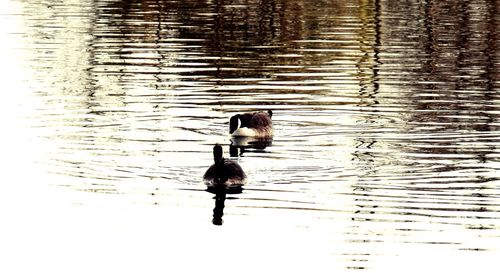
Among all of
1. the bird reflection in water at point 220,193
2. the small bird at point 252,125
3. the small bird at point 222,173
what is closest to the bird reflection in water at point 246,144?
the small bird at point 252,125

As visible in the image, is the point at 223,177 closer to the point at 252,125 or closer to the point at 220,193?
the point at 220,193

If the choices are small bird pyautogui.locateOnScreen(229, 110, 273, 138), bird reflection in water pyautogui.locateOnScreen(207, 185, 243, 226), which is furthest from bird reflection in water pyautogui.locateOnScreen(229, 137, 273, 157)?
bird reflection in water pyautogui.locateOnScreen(207, 185, 243, 226)

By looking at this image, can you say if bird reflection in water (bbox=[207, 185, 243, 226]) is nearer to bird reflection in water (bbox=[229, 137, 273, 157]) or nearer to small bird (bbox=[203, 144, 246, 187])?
small bird (bbox=[203, 144, 246, 187])

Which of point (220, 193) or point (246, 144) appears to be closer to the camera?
point (220, 193)

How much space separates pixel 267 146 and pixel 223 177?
536 cm

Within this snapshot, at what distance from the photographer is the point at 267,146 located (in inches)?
1347

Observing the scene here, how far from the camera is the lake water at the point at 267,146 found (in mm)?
24938

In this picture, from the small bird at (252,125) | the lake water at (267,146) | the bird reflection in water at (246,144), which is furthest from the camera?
the small bird at (252,125)

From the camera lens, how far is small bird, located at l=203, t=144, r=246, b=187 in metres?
28.9

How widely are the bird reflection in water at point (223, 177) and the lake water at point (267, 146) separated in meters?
0.19

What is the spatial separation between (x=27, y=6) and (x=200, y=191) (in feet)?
174

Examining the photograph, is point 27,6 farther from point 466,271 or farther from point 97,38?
point 466,271

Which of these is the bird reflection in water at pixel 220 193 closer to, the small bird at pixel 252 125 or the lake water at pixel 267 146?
the lake water at pixel 267 146

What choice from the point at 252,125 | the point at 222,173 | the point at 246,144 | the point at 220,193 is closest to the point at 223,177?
the point at 222,173
